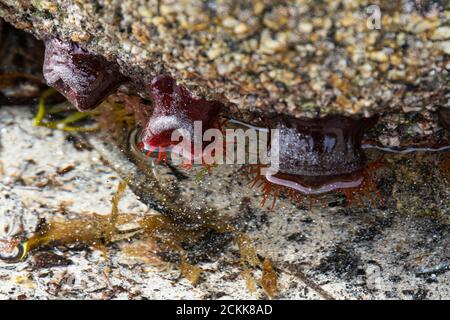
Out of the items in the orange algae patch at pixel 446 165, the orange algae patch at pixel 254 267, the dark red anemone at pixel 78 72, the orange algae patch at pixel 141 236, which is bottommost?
the orange algae patch at pixel 254 267

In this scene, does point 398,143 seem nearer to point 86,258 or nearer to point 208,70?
point 208,70

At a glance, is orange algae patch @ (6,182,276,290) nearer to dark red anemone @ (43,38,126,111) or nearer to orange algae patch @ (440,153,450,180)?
dark red anemone @ (43,38,126,111)

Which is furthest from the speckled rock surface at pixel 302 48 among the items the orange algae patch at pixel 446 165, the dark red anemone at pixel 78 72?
A: the orange algae patch at pixel 446 165

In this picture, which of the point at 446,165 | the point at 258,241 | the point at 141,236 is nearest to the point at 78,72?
the point at 141,236

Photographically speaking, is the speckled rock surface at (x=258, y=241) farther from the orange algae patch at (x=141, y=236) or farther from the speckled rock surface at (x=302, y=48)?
the speckled rock surface at (x=302, y=48)

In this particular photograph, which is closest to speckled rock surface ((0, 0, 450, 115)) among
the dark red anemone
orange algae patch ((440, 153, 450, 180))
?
the dark red anemone

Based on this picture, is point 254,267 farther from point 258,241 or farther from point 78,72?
point 78,72
